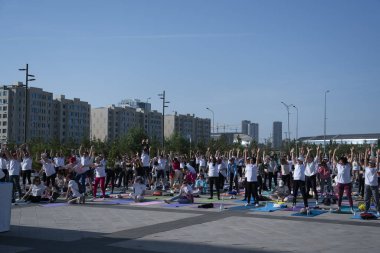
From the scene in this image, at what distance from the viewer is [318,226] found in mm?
13148

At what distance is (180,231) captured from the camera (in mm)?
12070

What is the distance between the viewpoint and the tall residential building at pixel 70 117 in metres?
132

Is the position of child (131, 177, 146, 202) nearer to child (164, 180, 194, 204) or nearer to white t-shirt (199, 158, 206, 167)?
child (164, 180, 194, 204)

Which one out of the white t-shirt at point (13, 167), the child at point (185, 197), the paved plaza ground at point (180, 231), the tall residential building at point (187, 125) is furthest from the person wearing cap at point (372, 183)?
the tall residential building at point (187, 125)

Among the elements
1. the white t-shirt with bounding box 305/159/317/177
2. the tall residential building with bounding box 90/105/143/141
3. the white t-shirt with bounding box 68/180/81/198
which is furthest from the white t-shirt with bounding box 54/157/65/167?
the tall residential building with bounding box 90/105/143/141

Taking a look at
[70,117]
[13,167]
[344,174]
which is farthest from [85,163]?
[70,117]

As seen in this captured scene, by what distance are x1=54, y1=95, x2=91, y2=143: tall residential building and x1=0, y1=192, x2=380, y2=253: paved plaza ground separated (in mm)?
118174

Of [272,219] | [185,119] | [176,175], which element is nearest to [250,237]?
[272,219]

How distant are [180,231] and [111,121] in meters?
136

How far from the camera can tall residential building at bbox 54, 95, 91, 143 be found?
13212 centimetres

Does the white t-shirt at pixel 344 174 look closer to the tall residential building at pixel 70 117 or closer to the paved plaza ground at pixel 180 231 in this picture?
the paved plaza ground at pixel 180 231

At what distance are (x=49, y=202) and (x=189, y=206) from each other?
20.1 feet

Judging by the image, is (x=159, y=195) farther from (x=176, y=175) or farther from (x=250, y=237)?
(x=250, y=237)

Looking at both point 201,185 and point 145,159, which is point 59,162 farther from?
point 201,185
